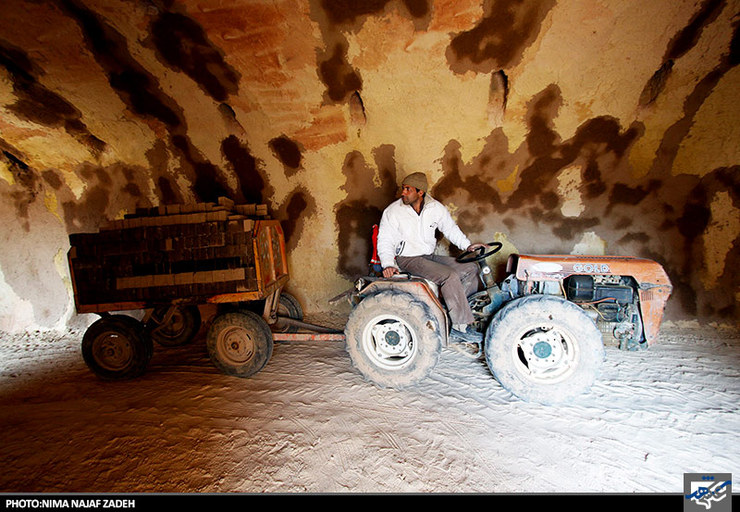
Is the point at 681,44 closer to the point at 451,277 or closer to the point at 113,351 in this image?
the point at 451,277

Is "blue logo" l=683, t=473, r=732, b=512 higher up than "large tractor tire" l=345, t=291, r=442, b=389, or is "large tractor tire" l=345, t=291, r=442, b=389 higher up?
"large tractor tire" l=345, t=291, r=442, b=389

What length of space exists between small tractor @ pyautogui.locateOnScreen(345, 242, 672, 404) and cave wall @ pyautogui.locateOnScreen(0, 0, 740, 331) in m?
1.54

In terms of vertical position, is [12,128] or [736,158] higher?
[12,128]

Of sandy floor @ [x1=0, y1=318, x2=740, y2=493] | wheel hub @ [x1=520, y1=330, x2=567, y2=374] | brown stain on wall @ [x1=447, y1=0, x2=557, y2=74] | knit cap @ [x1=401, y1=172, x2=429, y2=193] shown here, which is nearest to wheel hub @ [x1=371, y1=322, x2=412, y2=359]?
sandy floor @ [x1=0, y1=318, x2=740, y2=493]

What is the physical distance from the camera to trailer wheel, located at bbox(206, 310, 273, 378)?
10.4ft

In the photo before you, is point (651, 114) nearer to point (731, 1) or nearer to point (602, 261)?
point (731, 1)

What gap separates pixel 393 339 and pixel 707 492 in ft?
7.47

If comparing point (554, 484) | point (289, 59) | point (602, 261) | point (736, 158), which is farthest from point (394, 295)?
point (736, 158)

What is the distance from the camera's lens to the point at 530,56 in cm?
348

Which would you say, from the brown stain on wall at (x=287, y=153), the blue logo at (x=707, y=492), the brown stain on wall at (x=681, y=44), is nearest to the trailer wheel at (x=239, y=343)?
the brown stain on wall at (x=287, y=153)

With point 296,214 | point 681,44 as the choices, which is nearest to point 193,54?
point 296,214

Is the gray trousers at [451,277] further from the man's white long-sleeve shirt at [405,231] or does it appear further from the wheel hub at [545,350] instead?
the wheel hub at [545,350]

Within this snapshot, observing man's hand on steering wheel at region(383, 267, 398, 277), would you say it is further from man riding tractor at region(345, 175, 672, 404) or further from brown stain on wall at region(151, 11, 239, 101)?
brown stain on wall at region(151, 11, 239, 101)

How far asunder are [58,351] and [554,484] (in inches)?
256
